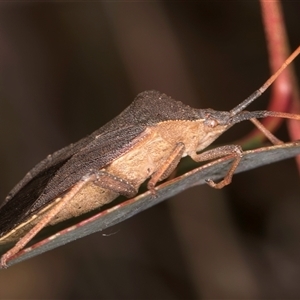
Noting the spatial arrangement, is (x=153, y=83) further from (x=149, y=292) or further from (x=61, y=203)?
(x=61, y=203)

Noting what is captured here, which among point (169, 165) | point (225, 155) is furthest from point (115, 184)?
point (225, 155)

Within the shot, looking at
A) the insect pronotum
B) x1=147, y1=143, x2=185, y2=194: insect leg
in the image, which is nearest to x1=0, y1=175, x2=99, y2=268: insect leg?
the insect pronotum

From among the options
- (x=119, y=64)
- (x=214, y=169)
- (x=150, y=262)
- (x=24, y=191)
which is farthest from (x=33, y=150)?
(x=214, y=169)

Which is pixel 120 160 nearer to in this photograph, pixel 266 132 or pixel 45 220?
pixel 45 220

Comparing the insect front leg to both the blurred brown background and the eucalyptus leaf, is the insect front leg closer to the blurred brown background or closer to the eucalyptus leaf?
the eucalyptus leaf

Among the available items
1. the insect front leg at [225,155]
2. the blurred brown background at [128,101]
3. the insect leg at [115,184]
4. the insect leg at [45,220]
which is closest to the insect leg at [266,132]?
the insect front leg at [225,155]
